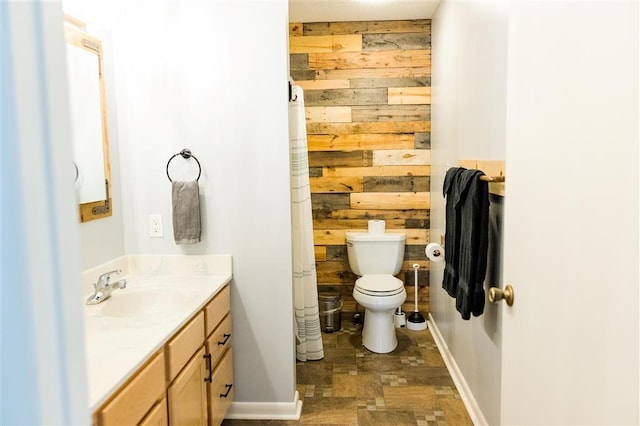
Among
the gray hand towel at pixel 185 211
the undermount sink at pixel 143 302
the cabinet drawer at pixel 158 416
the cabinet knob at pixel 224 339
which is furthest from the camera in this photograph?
the gray hand towel at pixel 185 211

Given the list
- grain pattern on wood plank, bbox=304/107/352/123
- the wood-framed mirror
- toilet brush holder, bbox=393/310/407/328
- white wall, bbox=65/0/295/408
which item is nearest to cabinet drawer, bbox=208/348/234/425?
white wall, bbox=65/0/295/408

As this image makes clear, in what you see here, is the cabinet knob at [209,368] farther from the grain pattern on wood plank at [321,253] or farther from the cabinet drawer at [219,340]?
the grain pattern on wood plank at [321,253]

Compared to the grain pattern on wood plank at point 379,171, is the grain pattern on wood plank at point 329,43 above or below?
above

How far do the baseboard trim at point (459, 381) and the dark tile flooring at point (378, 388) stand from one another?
0.03 metres

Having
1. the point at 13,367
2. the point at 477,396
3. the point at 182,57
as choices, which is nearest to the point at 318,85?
the point at 182,57

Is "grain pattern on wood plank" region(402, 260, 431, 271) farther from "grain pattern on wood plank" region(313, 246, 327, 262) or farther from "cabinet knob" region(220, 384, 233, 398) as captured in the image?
"cabinet knob" region(220, 384, 233, 398)

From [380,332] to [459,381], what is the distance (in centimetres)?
70

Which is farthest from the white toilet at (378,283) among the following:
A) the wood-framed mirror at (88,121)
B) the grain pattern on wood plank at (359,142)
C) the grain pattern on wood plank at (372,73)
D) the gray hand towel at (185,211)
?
the wood-framed mirror at (88,121)

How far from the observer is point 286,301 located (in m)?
2.33

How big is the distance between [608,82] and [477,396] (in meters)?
1.96

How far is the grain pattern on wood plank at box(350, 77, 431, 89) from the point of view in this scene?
3627 mm

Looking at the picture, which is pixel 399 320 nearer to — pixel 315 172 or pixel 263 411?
pixel 315 172

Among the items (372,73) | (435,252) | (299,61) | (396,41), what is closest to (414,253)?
(435,252)

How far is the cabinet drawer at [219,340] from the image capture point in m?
1.98
